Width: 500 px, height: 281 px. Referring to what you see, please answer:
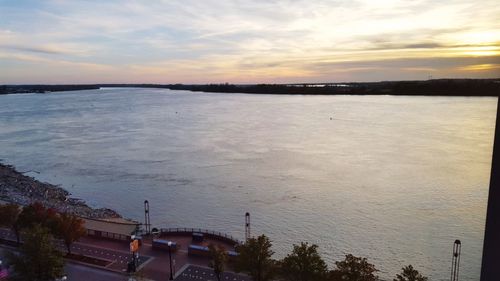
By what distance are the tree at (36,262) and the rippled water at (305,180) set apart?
14.0m

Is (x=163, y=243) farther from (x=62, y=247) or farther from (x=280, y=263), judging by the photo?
(x=280, y=263)

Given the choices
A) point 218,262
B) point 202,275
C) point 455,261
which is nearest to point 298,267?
point 218,262

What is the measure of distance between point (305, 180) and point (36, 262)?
1159 inches

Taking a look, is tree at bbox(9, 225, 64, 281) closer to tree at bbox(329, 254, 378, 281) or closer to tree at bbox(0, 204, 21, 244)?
tree at bbox(0, 204, 21, 244)

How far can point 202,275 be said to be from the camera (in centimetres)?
1784

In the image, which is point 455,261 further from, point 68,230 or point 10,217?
point 10,217

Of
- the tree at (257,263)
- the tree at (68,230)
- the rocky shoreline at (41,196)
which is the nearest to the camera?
the tree at (257,263)

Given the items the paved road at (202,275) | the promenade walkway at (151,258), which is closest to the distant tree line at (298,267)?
the paved road at (202,275)

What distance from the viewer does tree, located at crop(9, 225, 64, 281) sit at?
1522cm

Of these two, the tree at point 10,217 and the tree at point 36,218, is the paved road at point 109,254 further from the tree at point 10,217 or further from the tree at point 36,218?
the tree at point 36,218

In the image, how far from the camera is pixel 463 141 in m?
60.4

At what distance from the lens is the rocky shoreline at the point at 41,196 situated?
32438 mm

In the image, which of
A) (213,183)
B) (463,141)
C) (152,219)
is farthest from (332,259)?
(463,141)

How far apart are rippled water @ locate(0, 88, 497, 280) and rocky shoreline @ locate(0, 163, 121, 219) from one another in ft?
4.95
